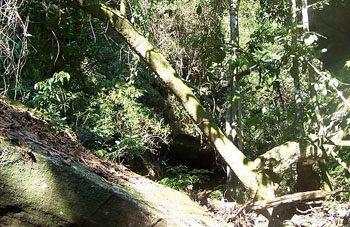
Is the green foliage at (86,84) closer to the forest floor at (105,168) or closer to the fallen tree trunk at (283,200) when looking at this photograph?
the forest floor at (105,168)

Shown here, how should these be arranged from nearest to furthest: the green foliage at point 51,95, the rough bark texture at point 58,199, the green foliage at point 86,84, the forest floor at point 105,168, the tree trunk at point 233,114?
the rough bark texture at point 58,199 → the forest floor at point 105,168 → the green foliage at point 86,84 → the green foliage at point 51,95 → the tree trunk at point 233,114

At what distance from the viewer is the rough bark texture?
6.86 ft

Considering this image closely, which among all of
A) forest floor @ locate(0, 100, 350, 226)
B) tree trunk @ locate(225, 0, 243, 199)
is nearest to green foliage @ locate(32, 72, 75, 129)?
forest floor @ locate(0, 100, 350, 226)

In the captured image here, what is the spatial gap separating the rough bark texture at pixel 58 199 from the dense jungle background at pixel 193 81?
1379 mm

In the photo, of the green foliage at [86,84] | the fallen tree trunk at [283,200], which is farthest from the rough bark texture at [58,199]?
the green foliage at [86,84]

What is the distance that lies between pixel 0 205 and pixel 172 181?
549cm

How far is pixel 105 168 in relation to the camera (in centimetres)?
310

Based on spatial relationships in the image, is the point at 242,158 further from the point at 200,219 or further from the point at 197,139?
the point at 197,139

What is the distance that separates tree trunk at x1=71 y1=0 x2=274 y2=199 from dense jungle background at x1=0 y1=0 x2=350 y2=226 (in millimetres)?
25

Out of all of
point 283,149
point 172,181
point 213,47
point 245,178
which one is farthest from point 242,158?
point 172,181

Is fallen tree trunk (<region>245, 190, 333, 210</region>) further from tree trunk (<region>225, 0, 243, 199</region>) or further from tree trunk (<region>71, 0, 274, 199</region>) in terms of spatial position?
tree trunk (<region>225, 0, 243, 199</region>)

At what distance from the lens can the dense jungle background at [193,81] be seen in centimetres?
386

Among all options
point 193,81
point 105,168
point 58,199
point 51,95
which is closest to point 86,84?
point 51,95

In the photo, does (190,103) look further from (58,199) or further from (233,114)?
(233,114)
